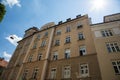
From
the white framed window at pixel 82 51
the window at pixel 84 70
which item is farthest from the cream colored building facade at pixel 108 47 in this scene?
the white framed window at pixel 82 51

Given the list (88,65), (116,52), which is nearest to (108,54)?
(116,52)

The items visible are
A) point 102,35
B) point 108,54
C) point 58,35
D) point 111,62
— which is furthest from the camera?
point 58,35

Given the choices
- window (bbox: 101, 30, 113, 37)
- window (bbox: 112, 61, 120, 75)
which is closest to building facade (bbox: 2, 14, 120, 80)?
window (bbox: 112, 61, 120, 75)

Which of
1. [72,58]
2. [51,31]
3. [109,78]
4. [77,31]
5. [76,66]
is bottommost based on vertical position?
[109,78]

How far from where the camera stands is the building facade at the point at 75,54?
14453 millimetres

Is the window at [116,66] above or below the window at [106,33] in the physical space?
below

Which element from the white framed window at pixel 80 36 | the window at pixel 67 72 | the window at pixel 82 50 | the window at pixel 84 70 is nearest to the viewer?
the window at pixel 84 70

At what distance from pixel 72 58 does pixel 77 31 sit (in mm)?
6864

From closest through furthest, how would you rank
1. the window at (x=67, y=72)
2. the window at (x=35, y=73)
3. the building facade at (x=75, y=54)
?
the building facade at (x=75, y=54) < the window at (x=67, y=72) < the window at (x=35, y=73)

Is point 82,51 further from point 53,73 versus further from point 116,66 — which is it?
point 53,73

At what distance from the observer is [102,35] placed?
17688mm

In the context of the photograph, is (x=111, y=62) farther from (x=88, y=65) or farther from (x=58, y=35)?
(x=58, y=35)

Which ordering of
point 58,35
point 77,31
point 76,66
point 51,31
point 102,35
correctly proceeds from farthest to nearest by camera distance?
1. point 51,31
2. point 58,35
3. point 77,31
4. point 102,35
5. point 76,66

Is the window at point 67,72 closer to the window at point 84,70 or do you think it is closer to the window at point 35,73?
the window at point 84,70
